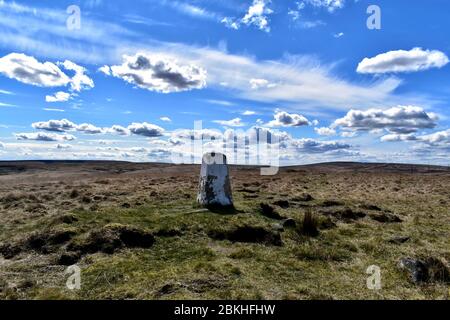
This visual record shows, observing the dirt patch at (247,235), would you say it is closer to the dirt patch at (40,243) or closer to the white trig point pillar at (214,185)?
the white trig point pillar at (214,185)

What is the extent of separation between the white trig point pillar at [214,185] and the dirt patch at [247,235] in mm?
4150

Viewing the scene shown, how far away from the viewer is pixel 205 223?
1388 centimetres

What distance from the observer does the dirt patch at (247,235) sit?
495 inches

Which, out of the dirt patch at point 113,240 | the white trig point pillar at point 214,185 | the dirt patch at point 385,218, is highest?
the white trig point pillar at point 214,185

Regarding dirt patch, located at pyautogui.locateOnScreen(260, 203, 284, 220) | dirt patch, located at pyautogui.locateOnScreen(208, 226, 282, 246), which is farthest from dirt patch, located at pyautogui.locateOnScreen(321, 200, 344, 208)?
dirt patch, located at pyautogui.locateOnScreen(208, 226, 282, 246)

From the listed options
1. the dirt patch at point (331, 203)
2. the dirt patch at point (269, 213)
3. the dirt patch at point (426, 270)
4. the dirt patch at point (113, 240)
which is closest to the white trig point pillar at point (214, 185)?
the dirt patch at point (269, 213)

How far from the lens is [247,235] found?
1285 centimetres

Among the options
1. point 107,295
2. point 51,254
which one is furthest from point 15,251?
point 107,295

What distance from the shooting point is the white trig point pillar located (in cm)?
1712

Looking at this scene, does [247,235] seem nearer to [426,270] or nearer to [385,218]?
[426,270]

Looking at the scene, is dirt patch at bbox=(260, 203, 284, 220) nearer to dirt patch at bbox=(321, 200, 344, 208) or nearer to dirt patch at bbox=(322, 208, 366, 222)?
dirt patch at bbox=(322, 208, 366, 222)

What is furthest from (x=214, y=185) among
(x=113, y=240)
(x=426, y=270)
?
(x=426, y=270)
